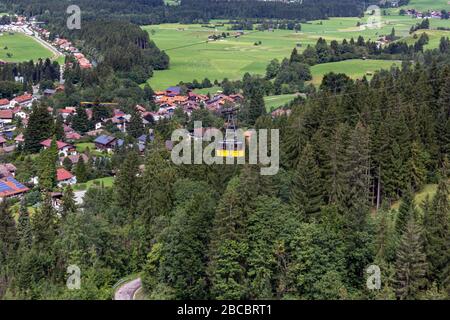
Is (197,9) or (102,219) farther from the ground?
(197,9)

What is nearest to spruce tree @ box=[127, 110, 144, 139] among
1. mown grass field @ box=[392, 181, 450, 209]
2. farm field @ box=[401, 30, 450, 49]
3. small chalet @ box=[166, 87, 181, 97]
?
small chalet @ box=[166, 87, 181, 97]

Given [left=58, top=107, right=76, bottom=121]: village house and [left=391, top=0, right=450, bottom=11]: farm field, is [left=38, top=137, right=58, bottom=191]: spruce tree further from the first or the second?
[left=391, top=0, right=450, bottom=11]: farm field

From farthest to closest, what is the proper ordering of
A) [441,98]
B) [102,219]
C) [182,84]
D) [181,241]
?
[182,84] < [441,98] < [102,219] < [181,241]

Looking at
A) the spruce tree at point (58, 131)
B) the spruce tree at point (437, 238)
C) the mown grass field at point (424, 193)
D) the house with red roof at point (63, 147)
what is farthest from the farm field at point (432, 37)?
the spruce tree at point (437, 238)

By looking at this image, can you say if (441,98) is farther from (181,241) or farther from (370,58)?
(370,58)
